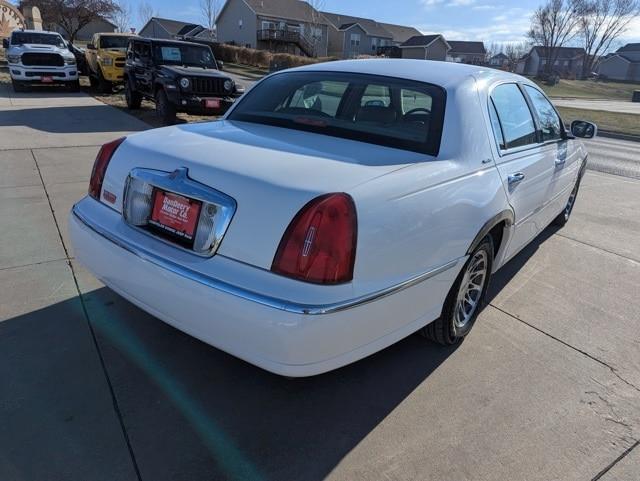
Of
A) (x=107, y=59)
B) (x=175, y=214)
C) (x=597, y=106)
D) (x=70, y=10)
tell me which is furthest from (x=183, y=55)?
(x=70, y=10)

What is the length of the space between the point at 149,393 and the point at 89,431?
0.34m

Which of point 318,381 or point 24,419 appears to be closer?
point 24,419

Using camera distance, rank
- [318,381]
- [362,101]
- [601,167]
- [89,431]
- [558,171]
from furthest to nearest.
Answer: [601,167], [558,171], [362,101], [318,381], [89,431]

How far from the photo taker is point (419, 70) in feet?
10.8

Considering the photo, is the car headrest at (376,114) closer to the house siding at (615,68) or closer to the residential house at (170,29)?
the residential house at (170,29)

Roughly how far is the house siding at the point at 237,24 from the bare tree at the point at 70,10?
18.4 m

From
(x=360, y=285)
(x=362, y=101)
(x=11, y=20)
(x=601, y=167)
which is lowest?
(x=601, y=167)

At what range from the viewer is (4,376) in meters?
2.58

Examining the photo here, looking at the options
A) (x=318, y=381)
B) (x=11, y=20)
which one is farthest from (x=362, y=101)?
(x=11, y=20)

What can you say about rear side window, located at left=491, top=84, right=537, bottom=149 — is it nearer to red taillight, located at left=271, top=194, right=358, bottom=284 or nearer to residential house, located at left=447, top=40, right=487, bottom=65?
red taillight, located at left=271, top=194, right=358, bottom=284

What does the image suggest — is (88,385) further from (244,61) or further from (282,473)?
(244,61)

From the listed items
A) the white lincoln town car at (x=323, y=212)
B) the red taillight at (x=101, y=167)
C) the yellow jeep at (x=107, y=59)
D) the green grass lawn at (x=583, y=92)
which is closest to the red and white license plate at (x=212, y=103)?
the yellow jeep at (x=107, y=59)

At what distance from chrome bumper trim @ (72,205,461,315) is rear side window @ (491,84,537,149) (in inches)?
47.1

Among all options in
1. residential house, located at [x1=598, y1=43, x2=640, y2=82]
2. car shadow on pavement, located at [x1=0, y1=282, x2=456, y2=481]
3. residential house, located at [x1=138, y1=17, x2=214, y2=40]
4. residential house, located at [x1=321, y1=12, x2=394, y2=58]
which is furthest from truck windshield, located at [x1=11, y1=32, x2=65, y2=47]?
residential house, located at [x1=598, y1=43, x2=640, y2=82]
